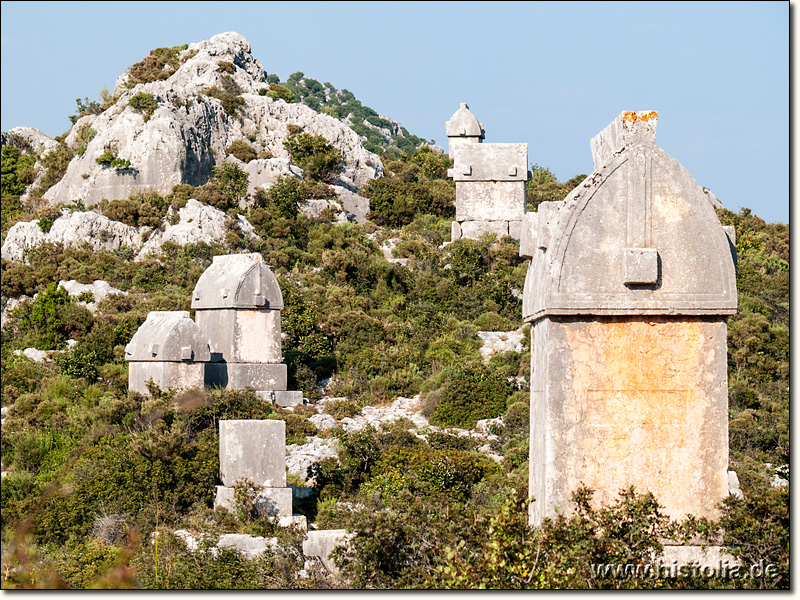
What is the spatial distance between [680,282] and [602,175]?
78 cm


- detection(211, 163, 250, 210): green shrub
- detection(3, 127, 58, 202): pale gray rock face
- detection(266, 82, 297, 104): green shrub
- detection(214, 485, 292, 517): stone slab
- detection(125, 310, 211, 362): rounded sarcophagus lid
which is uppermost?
detection(266, 82, 297, 104): green shrub

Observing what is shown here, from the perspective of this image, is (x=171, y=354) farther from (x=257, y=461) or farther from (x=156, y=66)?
(x=156, y=66)

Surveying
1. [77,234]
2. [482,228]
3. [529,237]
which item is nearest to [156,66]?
[77,234]

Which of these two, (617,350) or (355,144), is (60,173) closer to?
(355,144)

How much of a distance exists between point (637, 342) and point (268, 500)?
7067mm

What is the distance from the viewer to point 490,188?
98.3ft

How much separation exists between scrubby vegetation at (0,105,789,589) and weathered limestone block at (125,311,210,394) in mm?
546

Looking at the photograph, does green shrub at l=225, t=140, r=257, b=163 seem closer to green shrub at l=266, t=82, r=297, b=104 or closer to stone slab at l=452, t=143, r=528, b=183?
green shrub at l=266, t=82, r=297, b=104

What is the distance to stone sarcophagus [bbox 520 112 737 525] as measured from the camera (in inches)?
223

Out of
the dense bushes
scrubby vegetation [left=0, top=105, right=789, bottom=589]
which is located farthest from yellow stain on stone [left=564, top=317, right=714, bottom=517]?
the dense bushes

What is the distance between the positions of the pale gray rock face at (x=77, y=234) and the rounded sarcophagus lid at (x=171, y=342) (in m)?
13.0

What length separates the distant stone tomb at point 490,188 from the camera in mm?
29781

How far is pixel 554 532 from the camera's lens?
529 centimetres

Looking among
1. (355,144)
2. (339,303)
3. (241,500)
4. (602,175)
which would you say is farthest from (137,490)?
(355,144)
